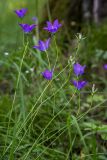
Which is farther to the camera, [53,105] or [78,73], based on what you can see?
[53,105]

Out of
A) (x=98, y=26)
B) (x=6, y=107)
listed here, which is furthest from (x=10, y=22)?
(x=6, y=107)

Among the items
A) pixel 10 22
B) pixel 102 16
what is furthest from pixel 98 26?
pixel 10 22

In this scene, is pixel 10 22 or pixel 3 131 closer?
pixel 3 131

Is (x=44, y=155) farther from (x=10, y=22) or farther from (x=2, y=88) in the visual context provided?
(x=10, y=22)

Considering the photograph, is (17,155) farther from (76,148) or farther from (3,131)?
(76,148)

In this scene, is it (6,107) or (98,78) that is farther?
(98,78)

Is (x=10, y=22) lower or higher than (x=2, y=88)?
higher

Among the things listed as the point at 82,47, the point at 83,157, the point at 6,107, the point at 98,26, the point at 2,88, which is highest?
the point at 98,26

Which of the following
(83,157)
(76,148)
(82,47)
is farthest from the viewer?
(82,47)

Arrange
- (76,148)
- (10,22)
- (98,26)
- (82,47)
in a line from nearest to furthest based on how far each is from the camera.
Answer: (76,148)
(82,47)
(98,26)
(10,22)
